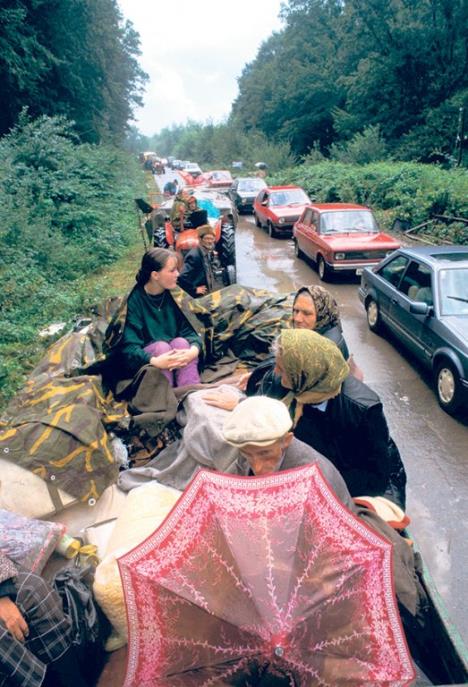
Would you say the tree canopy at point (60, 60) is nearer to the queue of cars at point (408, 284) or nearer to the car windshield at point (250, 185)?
the car windshield at point (250, 185)

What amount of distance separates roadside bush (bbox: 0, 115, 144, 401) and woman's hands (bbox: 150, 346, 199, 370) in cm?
268

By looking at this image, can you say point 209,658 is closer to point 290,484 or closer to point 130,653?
point 130,653

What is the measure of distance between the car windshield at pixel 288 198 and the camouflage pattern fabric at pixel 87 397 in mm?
13063

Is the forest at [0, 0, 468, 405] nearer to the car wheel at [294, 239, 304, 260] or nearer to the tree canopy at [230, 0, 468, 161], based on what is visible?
the tree canopy at [230, 0, 468, 161]

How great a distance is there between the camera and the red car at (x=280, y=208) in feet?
54.9

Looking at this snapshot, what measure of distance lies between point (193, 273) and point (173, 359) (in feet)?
9.53

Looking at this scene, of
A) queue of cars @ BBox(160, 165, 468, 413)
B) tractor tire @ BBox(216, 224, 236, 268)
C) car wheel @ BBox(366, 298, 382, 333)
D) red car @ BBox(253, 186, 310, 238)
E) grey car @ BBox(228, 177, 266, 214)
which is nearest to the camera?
queue of cars @ BBox(160, 165, 468, 413)

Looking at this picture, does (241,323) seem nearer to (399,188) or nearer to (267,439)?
(267,439)

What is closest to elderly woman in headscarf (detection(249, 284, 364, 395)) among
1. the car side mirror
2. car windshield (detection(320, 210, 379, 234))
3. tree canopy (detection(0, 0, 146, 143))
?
the car side mirror

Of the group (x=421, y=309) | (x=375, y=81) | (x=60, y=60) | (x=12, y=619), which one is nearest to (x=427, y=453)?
(x=421, y=309)

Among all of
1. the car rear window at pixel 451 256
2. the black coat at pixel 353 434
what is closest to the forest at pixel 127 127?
the black coat at pixel 353 434

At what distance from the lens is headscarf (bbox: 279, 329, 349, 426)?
2314 mm

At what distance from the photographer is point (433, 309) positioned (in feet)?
20.5

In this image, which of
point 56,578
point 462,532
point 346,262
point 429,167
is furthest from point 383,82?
point 56,578
